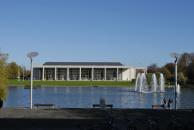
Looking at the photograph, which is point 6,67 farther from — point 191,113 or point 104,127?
point 104,127

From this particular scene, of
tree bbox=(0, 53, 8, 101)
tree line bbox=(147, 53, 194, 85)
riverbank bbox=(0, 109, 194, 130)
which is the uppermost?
tree line bbox=(147, 53, 194, 85)

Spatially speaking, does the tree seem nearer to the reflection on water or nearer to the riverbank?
the riverbank

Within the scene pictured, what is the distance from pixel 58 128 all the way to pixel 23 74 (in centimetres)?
17205

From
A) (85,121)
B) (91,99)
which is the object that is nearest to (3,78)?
(85,121)

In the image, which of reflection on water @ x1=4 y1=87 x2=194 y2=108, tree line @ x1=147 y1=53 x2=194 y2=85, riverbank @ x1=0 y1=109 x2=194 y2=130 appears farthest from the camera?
tree line @ x1=147 y1=53 x2=194 y2=85

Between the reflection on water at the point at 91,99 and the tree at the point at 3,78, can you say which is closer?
the tree at the point at 3,78

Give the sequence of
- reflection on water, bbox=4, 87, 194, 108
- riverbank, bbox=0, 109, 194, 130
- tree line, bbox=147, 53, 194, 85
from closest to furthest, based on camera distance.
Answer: riverbank, bbox=0, 109, 194, 130 → reflection on water, bbox=4, 87, 194, 108 → tree line, bbox=147, 53, 194, 85

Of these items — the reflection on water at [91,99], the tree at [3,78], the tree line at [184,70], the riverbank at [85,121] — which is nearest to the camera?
the riverbank at [85,121]

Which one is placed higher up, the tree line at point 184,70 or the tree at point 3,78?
the tree line at point 184,70

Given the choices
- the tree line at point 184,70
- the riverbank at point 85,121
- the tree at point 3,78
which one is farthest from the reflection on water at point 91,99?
the tree line at point 184,70

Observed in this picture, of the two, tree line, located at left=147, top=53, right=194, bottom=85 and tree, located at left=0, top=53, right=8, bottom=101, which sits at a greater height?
tree line, located at left=147, top=53, right=194, bottom=85

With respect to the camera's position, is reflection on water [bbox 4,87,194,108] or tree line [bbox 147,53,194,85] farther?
tree line [bbox 147,53,194,85]

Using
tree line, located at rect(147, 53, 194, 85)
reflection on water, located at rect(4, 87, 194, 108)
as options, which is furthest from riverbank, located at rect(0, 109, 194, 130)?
tree line, located at rect(147, 53, 194, 85)

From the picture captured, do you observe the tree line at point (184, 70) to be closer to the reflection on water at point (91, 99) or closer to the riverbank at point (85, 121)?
the reflection on water at point (91, 99)
